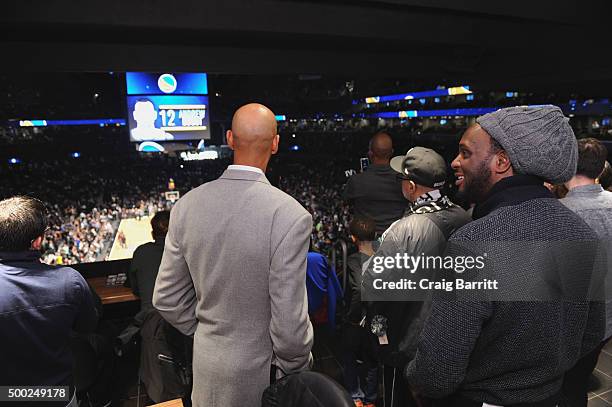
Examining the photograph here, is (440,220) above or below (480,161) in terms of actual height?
below

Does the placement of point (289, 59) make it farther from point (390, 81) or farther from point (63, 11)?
point (390, 81)

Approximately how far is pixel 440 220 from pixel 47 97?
17.2 ft

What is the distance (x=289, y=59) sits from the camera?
424 cm

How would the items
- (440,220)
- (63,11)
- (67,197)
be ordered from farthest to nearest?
(67,197), (63,11), (440,220)

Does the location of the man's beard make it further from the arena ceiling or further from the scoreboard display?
the scoreboard display

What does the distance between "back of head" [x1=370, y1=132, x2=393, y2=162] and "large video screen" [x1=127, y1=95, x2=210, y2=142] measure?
8.33 ft

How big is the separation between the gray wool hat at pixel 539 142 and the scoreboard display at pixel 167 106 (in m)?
3.98

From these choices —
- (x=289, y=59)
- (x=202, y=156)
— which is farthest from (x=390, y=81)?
(x=202, y=156)

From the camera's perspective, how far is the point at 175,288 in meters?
1.38

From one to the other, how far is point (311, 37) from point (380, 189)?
173cm

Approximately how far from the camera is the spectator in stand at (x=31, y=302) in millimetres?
1409

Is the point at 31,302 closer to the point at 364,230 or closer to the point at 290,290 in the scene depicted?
the point at 290,290

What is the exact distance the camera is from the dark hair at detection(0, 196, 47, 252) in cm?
142
